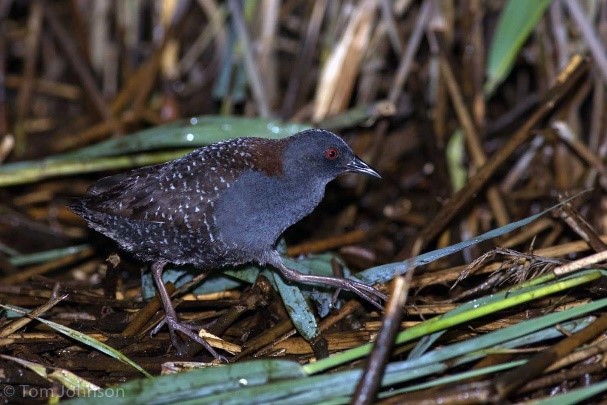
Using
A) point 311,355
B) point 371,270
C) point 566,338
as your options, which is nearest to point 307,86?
point 371,270

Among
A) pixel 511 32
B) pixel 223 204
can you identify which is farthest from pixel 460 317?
pixel 511 32

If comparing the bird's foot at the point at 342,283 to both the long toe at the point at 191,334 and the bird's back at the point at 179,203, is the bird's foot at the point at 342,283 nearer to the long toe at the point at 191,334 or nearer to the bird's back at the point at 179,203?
the bird's back at the point at 179,203

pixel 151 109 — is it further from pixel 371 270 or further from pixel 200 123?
pixel 371 270

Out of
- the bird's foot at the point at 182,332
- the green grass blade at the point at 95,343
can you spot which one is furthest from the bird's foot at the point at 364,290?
the green grass blade at the point at 95,343

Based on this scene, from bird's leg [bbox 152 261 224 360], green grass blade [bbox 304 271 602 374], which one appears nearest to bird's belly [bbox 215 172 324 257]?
bird's leg [bbox 152 261 224 360]

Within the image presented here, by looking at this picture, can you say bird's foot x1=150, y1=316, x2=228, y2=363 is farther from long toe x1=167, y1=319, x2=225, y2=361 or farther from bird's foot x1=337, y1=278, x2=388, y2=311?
bird's foot x1=337, y1=278, x2=388, y2=311

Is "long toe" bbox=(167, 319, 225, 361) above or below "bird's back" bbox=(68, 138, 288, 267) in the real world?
below

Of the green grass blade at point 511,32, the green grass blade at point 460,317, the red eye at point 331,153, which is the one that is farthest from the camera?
the green grass blade at point 511,32
